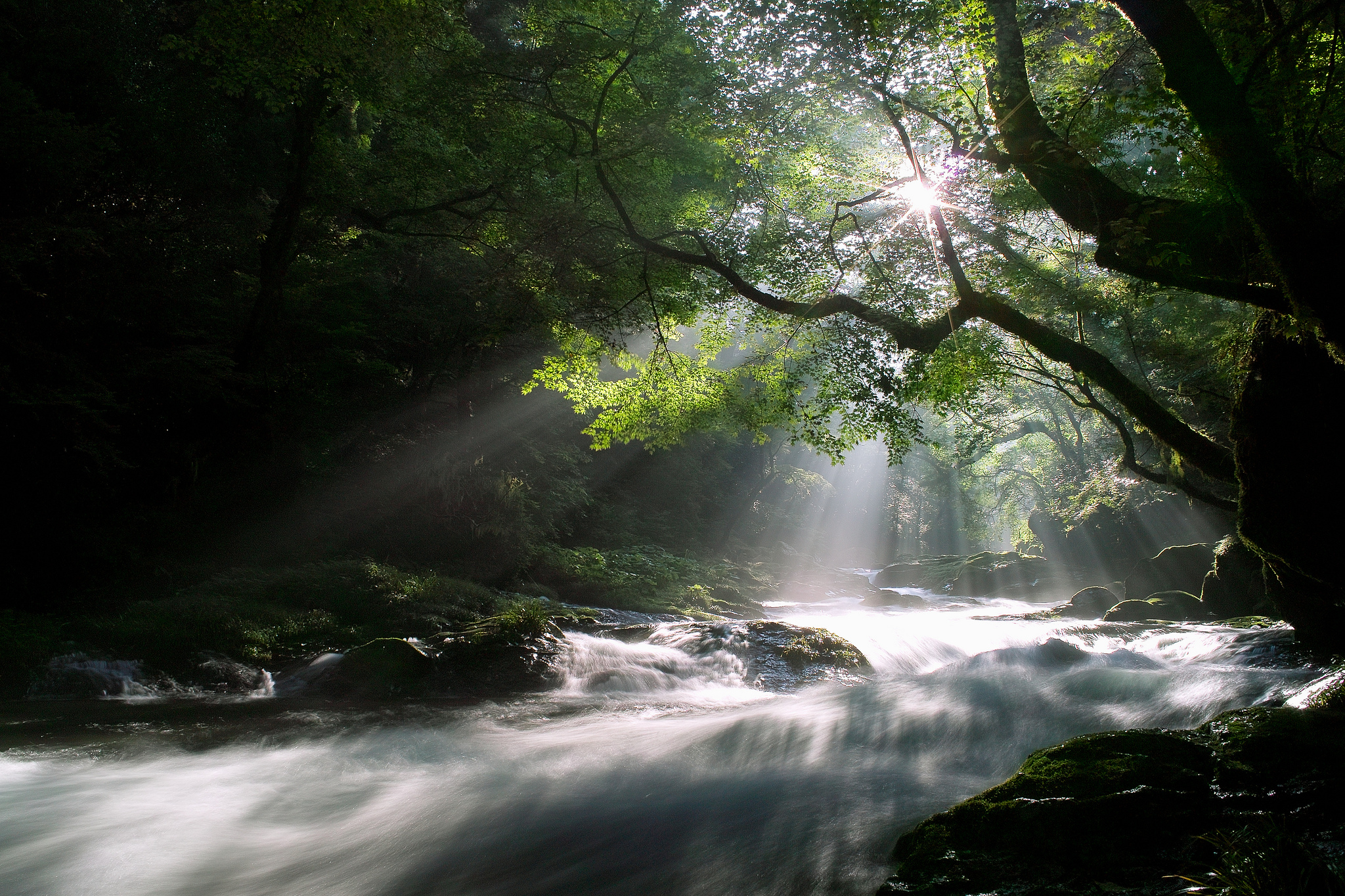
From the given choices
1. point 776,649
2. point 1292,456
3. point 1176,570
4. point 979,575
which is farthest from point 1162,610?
point 979,575

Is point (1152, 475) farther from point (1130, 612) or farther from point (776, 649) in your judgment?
point (1130, 612)

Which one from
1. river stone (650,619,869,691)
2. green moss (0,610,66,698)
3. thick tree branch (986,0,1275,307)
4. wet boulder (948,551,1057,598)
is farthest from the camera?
wet boulder (948,551,1057,598)

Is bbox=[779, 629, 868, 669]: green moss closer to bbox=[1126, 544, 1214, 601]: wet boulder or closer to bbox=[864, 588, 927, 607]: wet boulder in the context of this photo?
bbox=[1126, 544, 1214, 601]: wet boulder

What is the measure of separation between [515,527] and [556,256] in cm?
785

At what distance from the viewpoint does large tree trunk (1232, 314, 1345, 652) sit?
4.76m

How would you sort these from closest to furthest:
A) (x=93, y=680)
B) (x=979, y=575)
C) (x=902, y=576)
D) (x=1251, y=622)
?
(x=93, y=680)
(x=1251, y=622)
(x=979, y=575)
(x=902, y=576)

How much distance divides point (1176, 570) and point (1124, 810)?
21.1m

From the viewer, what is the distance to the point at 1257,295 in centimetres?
481

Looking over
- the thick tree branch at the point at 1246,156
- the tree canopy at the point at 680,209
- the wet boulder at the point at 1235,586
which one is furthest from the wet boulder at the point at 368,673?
the wet boulder at the point at 1235,586

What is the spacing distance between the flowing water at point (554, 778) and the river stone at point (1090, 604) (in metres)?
11.0

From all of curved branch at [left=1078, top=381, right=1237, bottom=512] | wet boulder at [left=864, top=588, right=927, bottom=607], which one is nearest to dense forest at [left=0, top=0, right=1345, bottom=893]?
curved branch at [left=1078, top=381, right=1237, bottom=512]

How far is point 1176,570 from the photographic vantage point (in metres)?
19.5

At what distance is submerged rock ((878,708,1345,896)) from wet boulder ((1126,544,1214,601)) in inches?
716

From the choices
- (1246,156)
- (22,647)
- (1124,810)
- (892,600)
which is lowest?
(892,600)
